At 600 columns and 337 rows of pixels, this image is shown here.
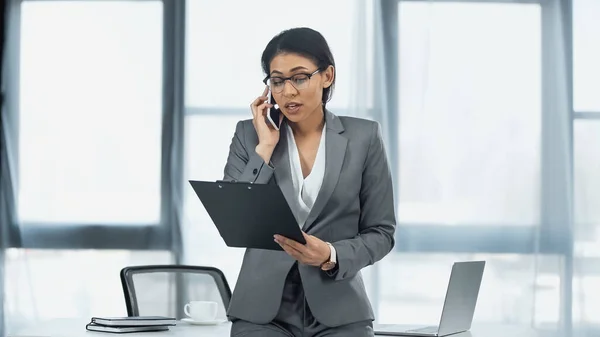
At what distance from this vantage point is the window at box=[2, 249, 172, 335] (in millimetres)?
4609

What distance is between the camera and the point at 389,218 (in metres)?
1.92

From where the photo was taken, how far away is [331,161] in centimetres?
184

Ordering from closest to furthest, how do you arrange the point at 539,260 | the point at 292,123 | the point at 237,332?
the point at 237,332, the point at 292,123, the point at 539,260

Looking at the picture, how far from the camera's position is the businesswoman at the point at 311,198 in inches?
69.7

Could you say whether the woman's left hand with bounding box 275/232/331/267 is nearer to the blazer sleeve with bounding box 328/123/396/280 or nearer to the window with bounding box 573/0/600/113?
the blazer sleeve with bounding box 328/123/396/280

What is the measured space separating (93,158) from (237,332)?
3.02 meters

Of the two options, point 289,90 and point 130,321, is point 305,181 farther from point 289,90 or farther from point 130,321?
point 130,321

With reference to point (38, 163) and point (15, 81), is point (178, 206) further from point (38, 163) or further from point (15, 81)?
point (15, 81)

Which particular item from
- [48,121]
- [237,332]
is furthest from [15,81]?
[237,332]

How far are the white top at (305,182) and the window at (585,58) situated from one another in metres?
3.13

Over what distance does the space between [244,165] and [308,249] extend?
0.32 metres

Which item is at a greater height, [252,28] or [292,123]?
[252,28]

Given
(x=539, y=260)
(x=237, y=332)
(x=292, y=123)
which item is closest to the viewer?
(x=237, y=332)

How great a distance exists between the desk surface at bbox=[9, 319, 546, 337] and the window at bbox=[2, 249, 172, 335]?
6.38 ft
